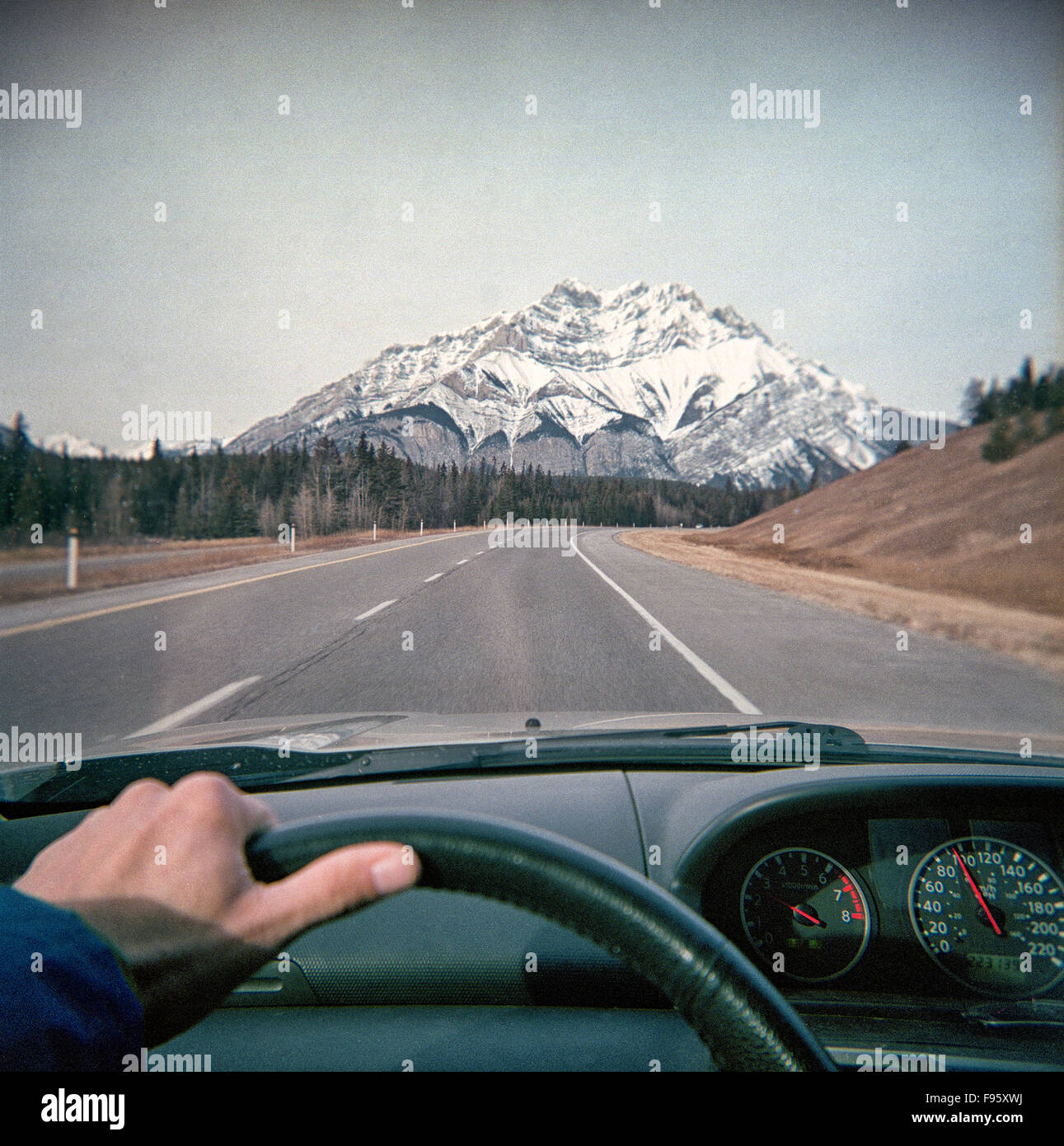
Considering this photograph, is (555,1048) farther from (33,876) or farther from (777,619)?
(777,619)

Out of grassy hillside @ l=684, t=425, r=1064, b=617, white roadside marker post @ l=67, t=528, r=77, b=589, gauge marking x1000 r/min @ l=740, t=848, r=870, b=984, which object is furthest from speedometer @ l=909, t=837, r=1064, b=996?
white roadside marker post @ l=67, t=528, r=77, b=589

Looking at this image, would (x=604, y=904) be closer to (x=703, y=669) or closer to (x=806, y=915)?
(x=806, y=915)

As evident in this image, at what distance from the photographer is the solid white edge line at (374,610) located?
10.9m

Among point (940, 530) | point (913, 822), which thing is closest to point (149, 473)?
point (940, 530)

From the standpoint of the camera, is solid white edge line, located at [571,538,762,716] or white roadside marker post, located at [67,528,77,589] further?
white roadside marker post, located at [67,528,77,589]

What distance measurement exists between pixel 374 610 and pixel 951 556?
1341cm

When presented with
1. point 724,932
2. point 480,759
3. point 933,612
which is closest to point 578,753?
point 480,759

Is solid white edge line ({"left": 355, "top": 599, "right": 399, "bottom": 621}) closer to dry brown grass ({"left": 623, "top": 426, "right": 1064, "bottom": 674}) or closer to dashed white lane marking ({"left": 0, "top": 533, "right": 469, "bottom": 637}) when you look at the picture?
dashed white lane marking ({"left": 0, "top": 533, "right": 469, "bottom": 637})

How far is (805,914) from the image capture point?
272 centimetres

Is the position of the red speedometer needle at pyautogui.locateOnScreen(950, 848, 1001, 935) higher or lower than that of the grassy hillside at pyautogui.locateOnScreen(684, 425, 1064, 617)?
lower

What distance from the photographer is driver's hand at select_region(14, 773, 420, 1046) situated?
923mm

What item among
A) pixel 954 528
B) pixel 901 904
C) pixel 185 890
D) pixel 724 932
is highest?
pixel 954 528

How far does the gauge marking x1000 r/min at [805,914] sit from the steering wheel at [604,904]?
1.66 m

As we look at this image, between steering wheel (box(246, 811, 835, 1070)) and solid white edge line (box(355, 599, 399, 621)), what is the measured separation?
9.85 m
